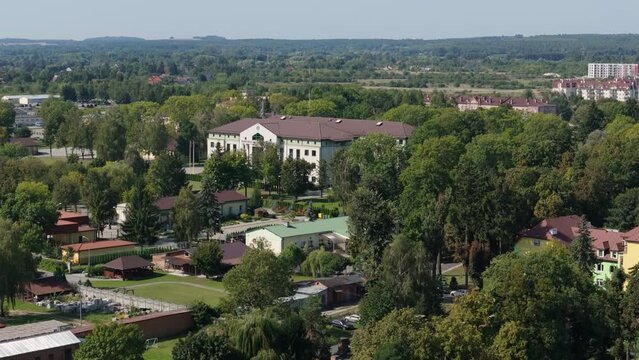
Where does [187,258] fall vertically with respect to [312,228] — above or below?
below

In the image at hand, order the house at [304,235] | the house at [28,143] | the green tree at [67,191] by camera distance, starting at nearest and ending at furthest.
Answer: the house at [304,235], the green tree at [67,191], the house at [28,143]

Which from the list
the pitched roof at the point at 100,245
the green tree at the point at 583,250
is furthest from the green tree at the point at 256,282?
the pitched roof at the point at 100,245

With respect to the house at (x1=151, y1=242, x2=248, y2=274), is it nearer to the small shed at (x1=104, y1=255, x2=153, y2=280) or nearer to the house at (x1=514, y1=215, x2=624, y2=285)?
the small shed at (x1=104, y1=255, x2=153, y2=280)

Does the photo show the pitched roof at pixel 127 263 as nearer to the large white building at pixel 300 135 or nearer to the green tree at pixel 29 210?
the green tree at pixel 29 210

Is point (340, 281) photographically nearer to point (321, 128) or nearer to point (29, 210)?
point (29, 210)

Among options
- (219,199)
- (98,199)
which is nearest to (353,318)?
(98,199)

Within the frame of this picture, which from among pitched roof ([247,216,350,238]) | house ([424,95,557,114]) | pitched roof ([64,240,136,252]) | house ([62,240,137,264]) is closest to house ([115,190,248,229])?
pitched roof ([64,240,136,252])
